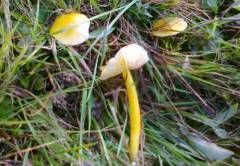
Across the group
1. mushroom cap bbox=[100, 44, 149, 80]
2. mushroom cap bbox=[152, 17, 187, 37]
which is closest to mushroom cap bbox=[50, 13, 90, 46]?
mushroom cap bbox=[100, 44, 149, 80]

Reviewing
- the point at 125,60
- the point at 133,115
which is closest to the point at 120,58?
the point at 125,60

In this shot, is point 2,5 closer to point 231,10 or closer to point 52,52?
point 52,52

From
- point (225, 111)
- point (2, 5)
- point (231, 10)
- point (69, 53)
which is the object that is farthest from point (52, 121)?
point (231, 10)

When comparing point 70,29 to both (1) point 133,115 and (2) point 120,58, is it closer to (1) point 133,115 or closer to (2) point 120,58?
(2) point 120,58

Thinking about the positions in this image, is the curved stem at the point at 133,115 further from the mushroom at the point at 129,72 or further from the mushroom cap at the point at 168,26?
the mushroom cap at the point at 168,26

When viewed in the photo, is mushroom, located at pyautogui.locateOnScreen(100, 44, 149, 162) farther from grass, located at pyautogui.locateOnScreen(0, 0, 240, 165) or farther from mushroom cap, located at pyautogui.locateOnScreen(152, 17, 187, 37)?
mushroom cap, located at pyautogui.locateOnScreen(152, 17, 187, 37)

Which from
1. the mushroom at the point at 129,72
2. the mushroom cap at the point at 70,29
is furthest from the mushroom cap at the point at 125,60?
the mushroom cap at the point at 70,29
